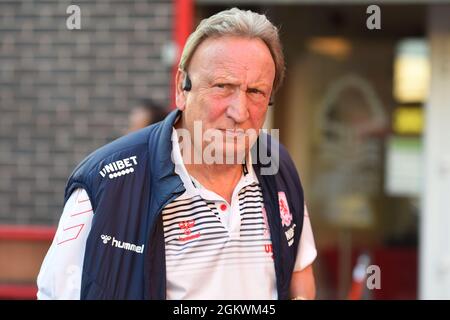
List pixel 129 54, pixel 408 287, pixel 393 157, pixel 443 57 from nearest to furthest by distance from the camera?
pixel 129 54, pixel 443 57, pixel 408 287, pixel 393 157

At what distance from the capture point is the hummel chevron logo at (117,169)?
7.93ft

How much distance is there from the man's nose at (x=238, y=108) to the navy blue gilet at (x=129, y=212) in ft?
0.69

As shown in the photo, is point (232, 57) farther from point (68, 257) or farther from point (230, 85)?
point (68, 257)

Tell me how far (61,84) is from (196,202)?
4197 mm

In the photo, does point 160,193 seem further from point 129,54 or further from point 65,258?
point 129,54

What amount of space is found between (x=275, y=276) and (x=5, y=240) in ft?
14.1

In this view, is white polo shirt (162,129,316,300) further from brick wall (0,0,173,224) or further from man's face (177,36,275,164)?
brick wall (0,0,173,224)

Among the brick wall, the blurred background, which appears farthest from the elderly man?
the brick wall

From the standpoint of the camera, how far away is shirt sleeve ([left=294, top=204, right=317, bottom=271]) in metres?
2.79

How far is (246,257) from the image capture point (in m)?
2.56

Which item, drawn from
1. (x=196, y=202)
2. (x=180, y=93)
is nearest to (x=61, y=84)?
(x=180, y=93)

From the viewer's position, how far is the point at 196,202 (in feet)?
8.43

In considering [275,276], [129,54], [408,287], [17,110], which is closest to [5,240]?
[17,110]
